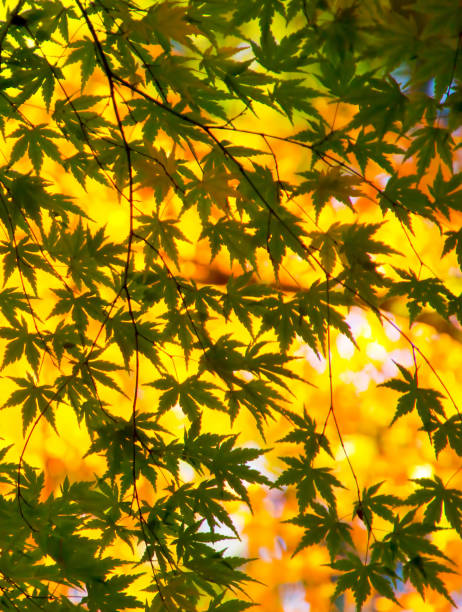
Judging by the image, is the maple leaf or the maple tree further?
the maple leaf

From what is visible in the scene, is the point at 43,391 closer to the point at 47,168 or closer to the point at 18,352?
the point at 18,352

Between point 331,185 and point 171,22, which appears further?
point 331,185

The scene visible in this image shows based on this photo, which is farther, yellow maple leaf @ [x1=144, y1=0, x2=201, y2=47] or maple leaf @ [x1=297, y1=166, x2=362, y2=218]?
maple leaf @ [x1=297, y1=166, x2=362, y2=218]

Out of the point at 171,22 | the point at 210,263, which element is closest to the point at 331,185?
the point at 210,263

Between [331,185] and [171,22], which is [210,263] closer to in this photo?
[331,185]

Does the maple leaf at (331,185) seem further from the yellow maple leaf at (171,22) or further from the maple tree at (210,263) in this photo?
the yellow maple leaf at (171,22)

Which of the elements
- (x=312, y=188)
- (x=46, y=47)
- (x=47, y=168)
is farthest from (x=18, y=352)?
(x=46, y=47)

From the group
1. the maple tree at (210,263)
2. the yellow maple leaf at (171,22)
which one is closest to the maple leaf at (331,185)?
the maple tree at (210,263)

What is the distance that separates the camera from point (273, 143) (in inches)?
113

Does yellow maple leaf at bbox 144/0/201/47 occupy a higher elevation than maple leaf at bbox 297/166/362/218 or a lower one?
higher

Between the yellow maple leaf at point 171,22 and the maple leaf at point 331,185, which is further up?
the yellow maple leaf at point 171,22

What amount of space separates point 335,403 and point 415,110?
207 centimetres

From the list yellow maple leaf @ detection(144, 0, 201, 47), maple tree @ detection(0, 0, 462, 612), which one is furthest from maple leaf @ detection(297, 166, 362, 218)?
yellow maple leaf @ detection(144, 0, 201, 47)

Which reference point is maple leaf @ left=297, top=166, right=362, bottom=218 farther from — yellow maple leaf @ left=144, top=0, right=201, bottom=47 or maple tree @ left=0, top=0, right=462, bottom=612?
yellow maple leaf @ left=144, top=0, right=201, bottom=47
